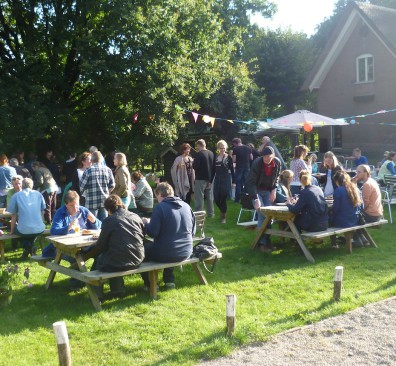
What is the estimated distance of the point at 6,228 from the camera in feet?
33.0

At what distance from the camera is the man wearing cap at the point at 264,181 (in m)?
9.16

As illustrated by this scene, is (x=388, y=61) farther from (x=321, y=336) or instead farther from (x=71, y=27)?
(x=321, y=336)

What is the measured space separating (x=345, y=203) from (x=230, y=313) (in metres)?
4.28

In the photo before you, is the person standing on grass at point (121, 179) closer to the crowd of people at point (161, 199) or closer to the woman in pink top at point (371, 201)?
the crowd of people at point (161, 199)

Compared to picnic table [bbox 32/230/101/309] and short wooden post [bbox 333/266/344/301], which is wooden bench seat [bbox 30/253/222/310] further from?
short wooden post [bbox 333/266/344/301]

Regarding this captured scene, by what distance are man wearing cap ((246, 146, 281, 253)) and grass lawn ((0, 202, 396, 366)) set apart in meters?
0.80

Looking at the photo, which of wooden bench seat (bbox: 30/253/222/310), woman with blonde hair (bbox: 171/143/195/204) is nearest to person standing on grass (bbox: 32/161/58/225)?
woman with blonde hair (bbox: 171/143/195/204)

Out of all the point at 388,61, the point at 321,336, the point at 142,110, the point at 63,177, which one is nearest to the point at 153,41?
the point at 142,110

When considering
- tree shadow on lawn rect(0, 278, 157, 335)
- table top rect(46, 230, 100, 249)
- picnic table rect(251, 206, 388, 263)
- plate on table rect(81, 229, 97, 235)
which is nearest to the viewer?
tree shadow on lawn rect(0, 278, 157, 335)

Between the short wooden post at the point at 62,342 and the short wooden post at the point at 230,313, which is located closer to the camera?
the short wooden post at the point at 62,342

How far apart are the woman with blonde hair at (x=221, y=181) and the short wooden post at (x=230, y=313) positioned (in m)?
6.32

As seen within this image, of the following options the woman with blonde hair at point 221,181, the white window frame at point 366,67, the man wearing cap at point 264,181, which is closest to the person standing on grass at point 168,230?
the man wearing cap at point 264,181

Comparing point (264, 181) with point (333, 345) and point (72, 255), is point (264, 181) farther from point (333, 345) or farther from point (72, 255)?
point (333, 345)

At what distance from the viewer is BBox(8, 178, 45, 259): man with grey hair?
8531 millimetres
